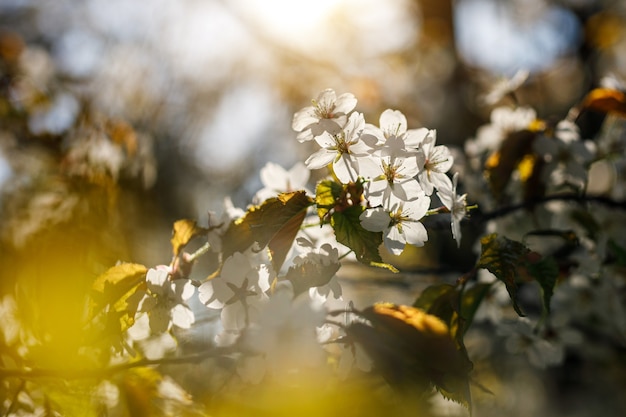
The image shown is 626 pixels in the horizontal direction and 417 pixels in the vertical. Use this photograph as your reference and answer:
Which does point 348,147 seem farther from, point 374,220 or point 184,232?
point 184,232

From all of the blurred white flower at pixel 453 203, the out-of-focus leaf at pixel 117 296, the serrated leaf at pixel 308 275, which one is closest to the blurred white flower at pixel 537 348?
the blurred white flower at pixel 453 203

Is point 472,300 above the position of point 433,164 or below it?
below

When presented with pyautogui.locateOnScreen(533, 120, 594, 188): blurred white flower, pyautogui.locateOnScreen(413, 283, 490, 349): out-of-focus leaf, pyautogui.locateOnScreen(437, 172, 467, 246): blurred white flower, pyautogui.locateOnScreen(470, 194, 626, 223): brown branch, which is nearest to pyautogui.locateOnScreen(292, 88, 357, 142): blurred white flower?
pyautogui.locateOnScreen(437, 172, 467, 246): blurred white flower

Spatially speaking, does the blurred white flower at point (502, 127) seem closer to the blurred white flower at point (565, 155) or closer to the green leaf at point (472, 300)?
the blurred white flower at point (565, 155)

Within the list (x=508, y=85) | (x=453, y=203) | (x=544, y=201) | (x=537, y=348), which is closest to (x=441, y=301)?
(x=453, y=203)

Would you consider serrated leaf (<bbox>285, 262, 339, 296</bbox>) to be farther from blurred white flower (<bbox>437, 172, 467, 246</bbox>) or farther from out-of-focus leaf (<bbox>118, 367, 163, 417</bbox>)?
out-of-focus leaf (<bbox>118, 367, 163, 417</bbox>)

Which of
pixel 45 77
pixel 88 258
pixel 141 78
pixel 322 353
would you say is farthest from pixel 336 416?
pixel 141 78

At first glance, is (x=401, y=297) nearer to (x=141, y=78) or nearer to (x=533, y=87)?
(x=141, y=78)
